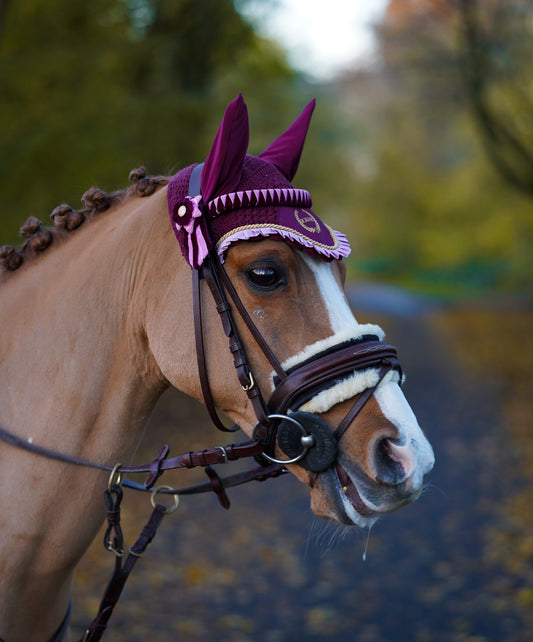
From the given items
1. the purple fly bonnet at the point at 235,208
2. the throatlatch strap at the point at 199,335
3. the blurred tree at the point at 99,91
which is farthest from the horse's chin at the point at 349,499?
the blurred tree at the point at 99,91

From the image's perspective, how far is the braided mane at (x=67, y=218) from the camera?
2.38 m

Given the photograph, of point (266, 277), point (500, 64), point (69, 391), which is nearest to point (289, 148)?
point (266, 277)

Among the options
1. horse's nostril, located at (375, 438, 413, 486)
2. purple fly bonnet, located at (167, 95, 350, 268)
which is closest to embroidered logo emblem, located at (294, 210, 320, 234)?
purple fly bonnet, located at (167, 95, 350, 268)

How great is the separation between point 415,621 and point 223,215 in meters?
4.52

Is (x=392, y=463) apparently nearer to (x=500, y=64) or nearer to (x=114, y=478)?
(x=114, y=478)

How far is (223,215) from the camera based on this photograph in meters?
2.10

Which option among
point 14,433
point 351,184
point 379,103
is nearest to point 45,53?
point 14,433

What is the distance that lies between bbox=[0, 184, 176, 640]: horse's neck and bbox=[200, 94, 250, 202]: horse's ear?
28 centimetres

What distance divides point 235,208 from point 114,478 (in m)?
1.07

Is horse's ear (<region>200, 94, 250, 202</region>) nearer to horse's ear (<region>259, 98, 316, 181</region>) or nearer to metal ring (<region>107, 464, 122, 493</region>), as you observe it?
horse's ear (<region>259, 98, 316, 181</region>)

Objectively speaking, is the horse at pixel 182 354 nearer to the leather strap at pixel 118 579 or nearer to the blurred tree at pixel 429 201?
the leather strap at pixel 118 579

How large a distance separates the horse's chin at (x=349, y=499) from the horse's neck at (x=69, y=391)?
0.75m

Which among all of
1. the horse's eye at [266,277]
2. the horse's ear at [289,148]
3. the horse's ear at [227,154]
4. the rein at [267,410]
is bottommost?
the rein at [267,410]

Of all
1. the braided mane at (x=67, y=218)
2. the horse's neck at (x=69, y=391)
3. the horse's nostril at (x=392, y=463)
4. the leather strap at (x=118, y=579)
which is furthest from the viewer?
the braided mane at (x=67, y=218)
